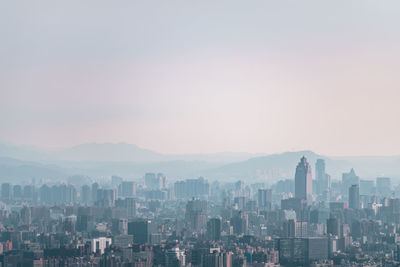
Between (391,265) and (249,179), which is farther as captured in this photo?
(249,179)

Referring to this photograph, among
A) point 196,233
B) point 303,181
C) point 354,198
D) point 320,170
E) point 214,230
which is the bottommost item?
point 196,233

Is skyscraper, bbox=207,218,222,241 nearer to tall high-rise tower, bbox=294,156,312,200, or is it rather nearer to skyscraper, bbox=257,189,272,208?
skyscraper, bbox=257,189,272,208

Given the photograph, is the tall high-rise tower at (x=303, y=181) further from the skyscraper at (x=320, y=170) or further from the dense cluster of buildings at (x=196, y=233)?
the skyscraper at (x=320, y=170)

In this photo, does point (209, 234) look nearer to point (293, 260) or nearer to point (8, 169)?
point (293, 260)

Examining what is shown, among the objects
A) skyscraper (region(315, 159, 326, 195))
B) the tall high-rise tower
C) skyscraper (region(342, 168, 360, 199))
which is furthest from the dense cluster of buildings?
skyscraper (region(315, 159, 326, 195))

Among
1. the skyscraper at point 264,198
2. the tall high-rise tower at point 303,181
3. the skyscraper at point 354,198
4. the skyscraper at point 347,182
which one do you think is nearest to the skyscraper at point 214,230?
the skyscraper at point 354,198

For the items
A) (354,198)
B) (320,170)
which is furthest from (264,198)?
(320,170)

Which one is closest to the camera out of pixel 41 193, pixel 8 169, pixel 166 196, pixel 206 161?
pixel 41 193

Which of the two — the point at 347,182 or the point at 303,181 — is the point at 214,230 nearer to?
the point at 303,181

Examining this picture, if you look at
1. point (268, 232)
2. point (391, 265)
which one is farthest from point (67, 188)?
point (391, 265)

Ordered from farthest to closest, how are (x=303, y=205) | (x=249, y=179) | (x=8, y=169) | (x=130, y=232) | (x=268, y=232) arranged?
(x=249, y=179), (x=8, y=169), (x=303, y=205), (x=268, y=232), (x=130, y=232)
